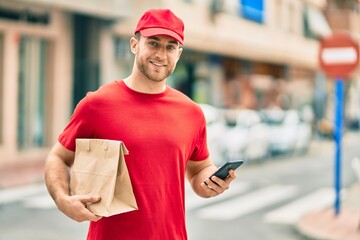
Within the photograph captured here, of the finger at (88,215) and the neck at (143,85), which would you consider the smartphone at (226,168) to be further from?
the finger at (88,215)

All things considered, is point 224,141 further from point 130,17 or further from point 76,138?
point 76,138

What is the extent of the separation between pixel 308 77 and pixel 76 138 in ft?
128

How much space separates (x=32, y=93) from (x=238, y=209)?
29.6 ft

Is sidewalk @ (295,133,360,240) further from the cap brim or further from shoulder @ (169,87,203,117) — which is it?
the cap brim

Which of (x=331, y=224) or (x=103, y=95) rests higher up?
(x=103, y=95)

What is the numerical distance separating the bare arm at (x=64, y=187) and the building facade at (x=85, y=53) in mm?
13686

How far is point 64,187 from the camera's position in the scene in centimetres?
265

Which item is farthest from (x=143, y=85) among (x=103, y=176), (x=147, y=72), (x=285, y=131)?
(x=285, y=131)

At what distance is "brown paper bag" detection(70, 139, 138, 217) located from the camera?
2520 mm

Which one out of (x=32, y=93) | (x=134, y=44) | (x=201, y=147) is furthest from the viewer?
(x=32, y=93)

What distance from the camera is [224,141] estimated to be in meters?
16.7

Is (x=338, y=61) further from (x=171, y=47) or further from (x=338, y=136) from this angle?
(x=171, y=47)

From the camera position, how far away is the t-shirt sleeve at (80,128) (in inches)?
107

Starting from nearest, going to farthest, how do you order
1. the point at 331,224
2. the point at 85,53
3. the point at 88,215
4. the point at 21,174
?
1. the point at 88,215
2. the point at 331,224
3. the point at 21,174
4. the point at 85,53
